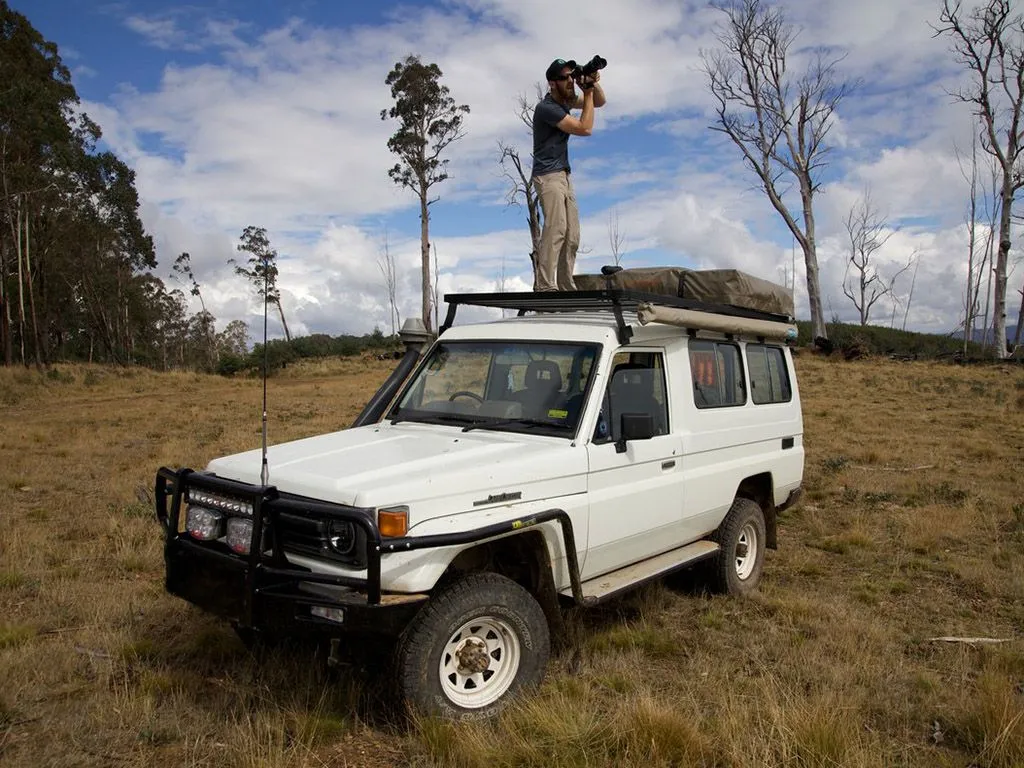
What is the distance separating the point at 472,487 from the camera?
368 centimetres

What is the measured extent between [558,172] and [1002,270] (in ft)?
103

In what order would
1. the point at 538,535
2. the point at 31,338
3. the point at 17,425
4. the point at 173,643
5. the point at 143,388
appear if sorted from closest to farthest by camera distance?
the point at 538,535 → the point at 173,643 → the point at 17,425 → the point at 143,388 → the point at 31,338

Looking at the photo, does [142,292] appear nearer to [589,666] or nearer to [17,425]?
[17,425]

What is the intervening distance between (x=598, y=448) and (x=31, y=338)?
170ft

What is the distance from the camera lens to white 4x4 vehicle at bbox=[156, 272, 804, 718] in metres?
3.45

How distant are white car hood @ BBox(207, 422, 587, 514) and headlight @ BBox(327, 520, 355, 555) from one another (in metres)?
0.12

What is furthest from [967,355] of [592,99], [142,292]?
[142,292]

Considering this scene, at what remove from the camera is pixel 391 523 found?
337cm

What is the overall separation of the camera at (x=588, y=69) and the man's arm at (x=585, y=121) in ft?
0.29

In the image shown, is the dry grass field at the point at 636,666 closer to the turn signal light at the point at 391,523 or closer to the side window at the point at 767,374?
the turn signal light at the point at 391,523

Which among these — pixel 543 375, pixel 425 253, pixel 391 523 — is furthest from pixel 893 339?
pixel 391 523

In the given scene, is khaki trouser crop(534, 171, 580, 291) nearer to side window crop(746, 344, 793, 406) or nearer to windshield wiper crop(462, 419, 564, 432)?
side window crop(746, 344, 793, 406)

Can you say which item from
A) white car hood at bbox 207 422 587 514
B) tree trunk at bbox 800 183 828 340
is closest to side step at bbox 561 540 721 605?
white car hood at bbox 207 422 587 514

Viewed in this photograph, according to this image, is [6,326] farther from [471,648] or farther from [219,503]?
[471,648]
